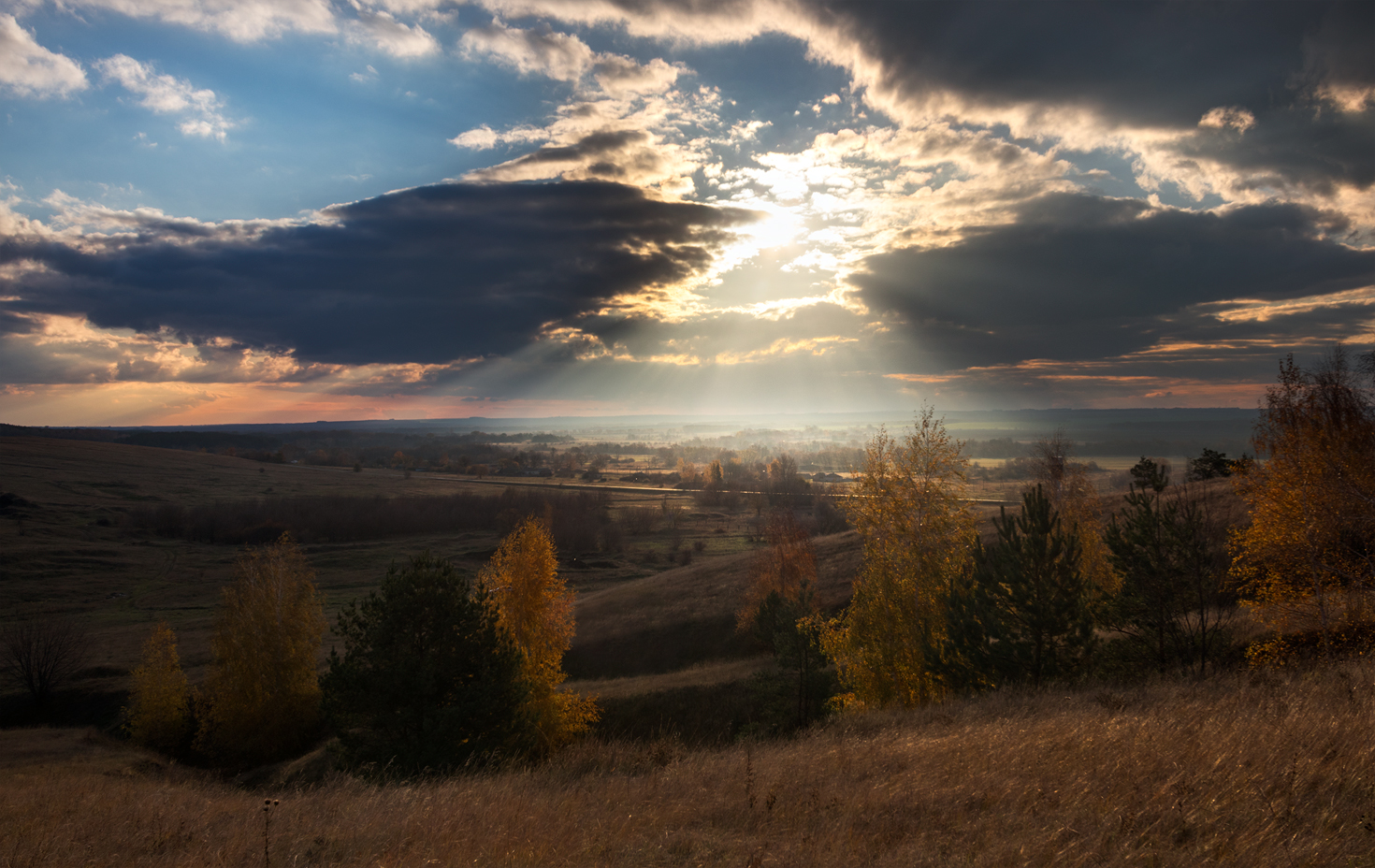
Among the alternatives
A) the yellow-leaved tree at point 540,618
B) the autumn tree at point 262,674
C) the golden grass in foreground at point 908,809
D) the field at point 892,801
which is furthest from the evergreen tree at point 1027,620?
the autumn tree at point 262,674

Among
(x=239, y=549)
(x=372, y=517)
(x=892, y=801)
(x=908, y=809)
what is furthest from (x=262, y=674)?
(x=372, y=517)

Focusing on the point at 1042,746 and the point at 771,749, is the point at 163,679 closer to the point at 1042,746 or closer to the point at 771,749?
the point at 771,749

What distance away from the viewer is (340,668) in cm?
2000

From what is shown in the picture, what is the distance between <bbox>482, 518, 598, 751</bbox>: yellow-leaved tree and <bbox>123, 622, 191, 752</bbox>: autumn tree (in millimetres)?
25049

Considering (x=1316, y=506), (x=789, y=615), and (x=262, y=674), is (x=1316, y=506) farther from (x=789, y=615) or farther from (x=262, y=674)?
(x=262, y=674)

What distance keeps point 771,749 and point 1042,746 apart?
18.3 ft

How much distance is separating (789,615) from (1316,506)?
68.5ft

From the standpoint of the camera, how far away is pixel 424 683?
63.8 ft

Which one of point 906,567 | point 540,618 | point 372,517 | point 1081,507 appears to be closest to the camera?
point 906,567

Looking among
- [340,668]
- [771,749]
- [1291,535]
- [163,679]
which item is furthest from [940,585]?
[163,679]

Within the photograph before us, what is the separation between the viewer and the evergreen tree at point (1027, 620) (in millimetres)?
18500

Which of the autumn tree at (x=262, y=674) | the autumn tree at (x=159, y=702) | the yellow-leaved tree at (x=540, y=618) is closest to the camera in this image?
the yellow-leaved tree at (x=540, y=618)

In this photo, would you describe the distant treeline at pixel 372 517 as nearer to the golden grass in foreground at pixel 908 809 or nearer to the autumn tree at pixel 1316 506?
the autumn tree at pixel 1316 506

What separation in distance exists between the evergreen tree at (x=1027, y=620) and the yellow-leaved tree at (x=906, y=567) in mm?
941
